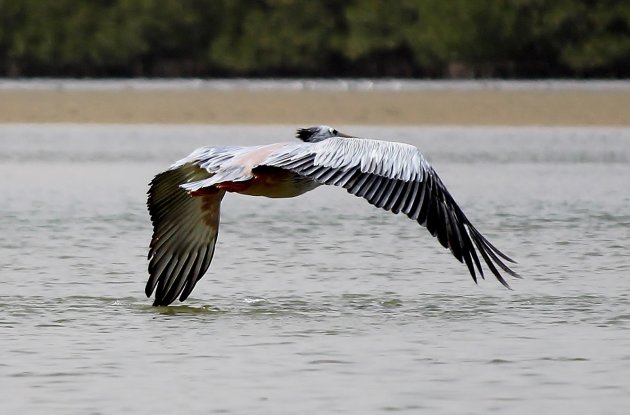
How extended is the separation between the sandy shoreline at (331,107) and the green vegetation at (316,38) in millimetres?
15359

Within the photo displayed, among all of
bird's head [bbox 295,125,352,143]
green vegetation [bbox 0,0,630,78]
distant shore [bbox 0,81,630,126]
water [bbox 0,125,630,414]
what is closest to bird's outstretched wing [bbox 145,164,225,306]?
water [bbox 0,125,630,414]

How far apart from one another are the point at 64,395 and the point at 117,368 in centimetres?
57

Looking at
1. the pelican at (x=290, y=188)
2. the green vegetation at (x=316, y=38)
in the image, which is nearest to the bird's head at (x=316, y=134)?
the pelican at (x=290, y=188)

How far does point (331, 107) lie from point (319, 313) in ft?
78.4

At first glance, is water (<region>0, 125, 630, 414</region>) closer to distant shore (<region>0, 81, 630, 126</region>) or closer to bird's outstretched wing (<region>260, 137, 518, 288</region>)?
bird's outstretched wing (<region>260, 137, 518, 288</region>)

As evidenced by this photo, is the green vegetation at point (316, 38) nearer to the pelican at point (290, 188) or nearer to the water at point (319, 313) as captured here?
the water at point (319, 313)

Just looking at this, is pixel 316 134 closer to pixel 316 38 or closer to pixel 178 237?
pixel 178 237

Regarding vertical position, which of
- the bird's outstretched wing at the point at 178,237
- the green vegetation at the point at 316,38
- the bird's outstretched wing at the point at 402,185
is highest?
the green vegetation at the point at 316,38

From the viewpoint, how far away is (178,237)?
29.2 feet

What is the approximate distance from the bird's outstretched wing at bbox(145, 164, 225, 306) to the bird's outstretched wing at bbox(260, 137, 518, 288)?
34.7 inches

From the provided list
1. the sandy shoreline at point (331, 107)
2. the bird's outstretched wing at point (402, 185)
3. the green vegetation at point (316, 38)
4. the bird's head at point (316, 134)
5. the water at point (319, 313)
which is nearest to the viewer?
the water at point (319, 313)

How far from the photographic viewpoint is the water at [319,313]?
665cm

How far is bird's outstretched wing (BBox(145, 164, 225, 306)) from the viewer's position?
8820mm

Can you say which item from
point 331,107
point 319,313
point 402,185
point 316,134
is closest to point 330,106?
point 331,107
